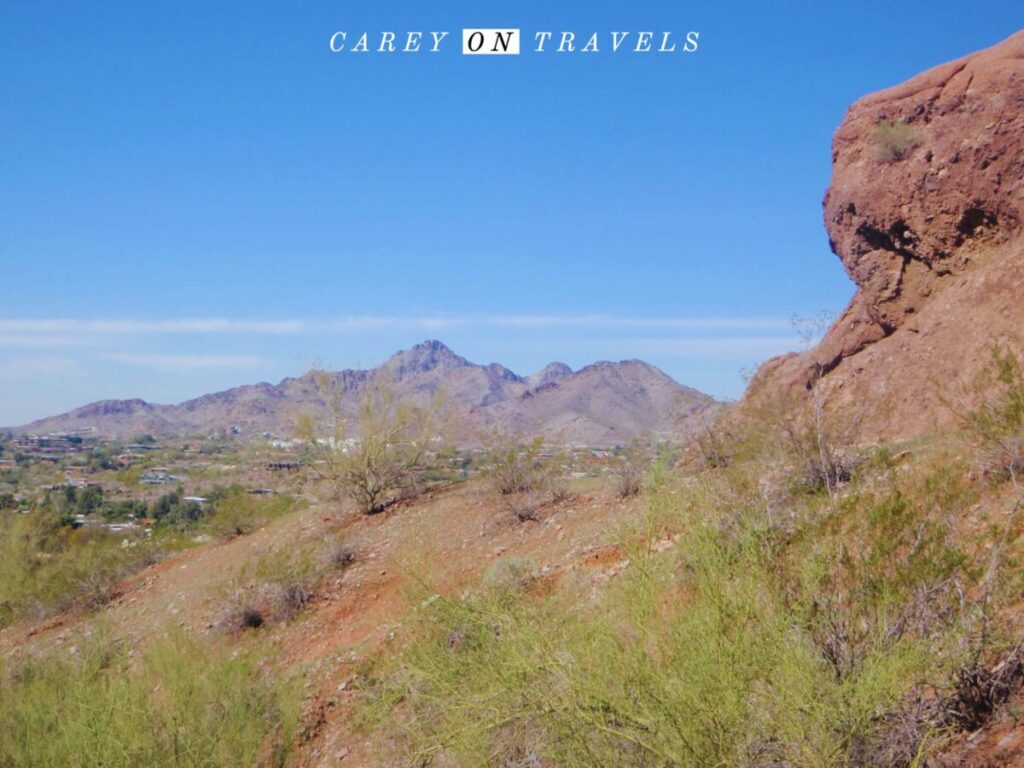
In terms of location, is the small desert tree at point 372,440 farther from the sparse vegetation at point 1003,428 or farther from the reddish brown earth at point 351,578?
the sparse vegetation at point 1003,428

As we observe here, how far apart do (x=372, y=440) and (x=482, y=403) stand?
43.0 m

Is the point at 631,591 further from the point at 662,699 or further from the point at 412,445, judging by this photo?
the point at 412,445

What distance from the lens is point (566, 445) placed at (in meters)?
19.2

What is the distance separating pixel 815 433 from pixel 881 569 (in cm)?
593

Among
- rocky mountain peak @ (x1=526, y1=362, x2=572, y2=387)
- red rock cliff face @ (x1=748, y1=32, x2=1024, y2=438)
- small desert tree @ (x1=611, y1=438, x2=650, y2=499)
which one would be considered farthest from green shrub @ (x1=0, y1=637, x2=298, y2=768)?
rocky mountain peak @ (x1=526, y1=362, x2=572, y2=387)

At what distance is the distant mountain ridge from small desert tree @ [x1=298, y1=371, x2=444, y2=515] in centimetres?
48

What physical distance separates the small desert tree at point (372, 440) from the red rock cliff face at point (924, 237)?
780cm

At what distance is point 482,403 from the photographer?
203 ft

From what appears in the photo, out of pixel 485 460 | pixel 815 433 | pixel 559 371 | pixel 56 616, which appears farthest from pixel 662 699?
pixel 559 371

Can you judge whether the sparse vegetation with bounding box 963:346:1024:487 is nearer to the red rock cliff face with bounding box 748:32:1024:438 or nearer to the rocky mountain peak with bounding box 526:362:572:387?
the red rock cliff face with bounding box 748:32:1024:438

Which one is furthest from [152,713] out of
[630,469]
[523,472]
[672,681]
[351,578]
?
[523,472]

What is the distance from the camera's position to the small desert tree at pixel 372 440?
18859 mm

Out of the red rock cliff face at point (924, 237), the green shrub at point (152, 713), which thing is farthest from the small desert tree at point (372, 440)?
the green shrub at point (152, 713)

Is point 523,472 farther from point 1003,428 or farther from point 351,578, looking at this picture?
point 1003,428
